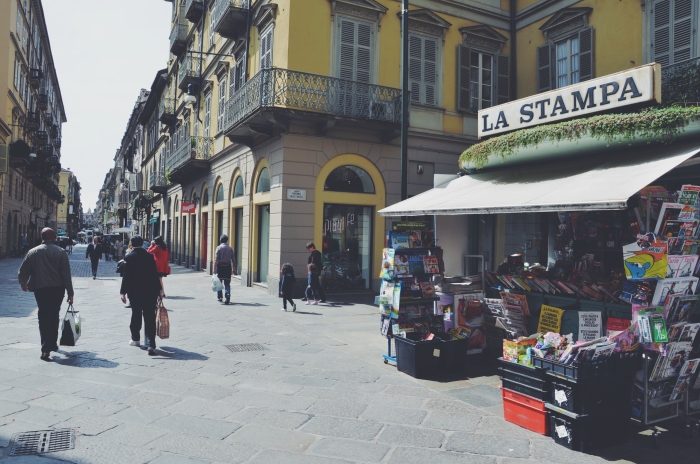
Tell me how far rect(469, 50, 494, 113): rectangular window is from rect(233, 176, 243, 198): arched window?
8258 millimetres

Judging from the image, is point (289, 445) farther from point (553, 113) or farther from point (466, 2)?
point (466, 2)

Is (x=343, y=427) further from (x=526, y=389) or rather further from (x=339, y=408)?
(x=526, y=389)

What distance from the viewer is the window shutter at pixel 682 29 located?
12.3 m

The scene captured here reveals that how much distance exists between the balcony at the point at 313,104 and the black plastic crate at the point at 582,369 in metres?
10.6

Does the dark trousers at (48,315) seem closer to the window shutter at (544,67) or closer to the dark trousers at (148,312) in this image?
the dark trousers at (148,312)

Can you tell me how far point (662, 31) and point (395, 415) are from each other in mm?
12364

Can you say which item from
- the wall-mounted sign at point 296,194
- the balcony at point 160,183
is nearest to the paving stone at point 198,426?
the wall-mounted sign at point 296,194

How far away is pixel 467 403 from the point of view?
225 inches

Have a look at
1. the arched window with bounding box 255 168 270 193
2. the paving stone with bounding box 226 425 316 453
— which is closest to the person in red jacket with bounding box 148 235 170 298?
the arched window with bounding box 255 168 270 193

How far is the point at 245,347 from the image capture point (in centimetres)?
828

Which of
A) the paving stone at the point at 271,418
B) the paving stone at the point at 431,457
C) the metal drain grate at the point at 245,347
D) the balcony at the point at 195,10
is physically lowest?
the paving stone at the point at 431,457

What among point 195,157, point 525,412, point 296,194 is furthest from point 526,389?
point 195,157

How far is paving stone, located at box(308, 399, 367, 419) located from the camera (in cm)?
528

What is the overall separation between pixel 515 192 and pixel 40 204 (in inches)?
2193
